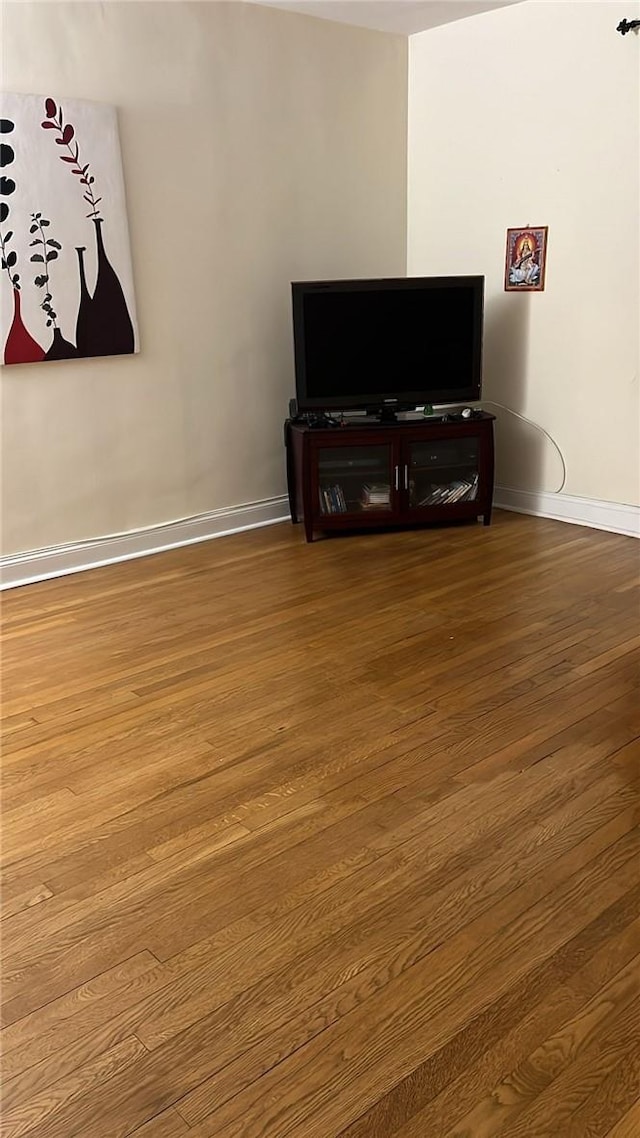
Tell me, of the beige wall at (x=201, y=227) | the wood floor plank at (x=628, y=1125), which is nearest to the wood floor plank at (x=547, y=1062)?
the wood floor plank at (x=628, y=1125)

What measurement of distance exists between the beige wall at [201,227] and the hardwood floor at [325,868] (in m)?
0.83

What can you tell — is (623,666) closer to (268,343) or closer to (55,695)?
(55,695)

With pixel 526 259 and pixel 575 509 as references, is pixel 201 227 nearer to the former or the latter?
pixel 526 259

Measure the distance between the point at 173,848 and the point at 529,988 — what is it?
0.83 meters

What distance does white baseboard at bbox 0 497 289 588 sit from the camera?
3805 mm

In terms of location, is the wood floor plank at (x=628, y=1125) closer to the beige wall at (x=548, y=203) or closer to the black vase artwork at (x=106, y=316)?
the beige wall at (x=548, y=203)

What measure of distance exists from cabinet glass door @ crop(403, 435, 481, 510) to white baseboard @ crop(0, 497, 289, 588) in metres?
0.74

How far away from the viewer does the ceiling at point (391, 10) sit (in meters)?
4.07

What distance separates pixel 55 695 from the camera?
111 inches

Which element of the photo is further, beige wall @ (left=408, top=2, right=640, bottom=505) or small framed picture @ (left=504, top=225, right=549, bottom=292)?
small framed picture @ (left=504, top=225, right=549, bottom=292)

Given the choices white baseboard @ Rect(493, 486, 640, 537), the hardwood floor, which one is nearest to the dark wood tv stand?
white baseboard @ Rect(493, 486, 640, 537)

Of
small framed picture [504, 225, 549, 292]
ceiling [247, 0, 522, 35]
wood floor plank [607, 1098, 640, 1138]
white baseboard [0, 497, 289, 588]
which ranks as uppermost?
ceiling [247, 0, 522, 35]

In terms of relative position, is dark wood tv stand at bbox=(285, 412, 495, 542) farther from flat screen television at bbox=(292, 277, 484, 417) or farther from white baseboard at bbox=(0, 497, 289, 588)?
white baseboard at bbox=(0, 497, 289, 588)

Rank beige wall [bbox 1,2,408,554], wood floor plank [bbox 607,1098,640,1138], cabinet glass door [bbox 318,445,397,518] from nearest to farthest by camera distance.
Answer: wood floor plank [bbox 607,1098,640,1138] → beige wall [bbox 1,2,408,554] → cabinet glass door [bbox 318,445,397,518]
